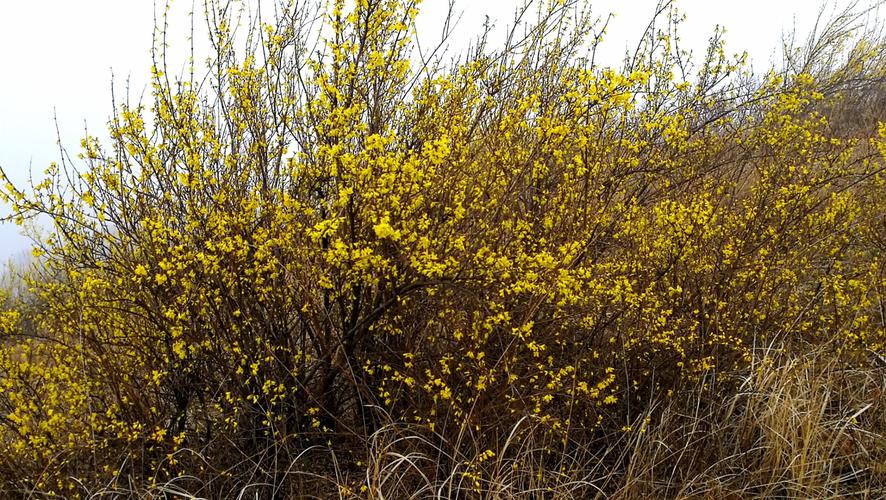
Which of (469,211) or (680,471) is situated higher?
(469,211)

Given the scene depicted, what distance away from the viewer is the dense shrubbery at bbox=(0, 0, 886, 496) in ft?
→ 8.84

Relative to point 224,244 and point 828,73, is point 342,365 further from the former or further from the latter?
point 828,73

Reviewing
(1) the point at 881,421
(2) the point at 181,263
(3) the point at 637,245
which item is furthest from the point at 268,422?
(1) the point at 881,421

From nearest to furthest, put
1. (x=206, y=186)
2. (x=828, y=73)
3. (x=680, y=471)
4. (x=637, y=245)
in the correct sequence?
(x=680, y=471), (x=206, y=186), (x=637, y=245), (x=828, y=73)

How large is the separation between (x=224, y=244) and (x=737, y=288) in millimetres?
2727

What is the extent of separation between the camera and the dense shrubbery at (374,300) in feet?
8.84

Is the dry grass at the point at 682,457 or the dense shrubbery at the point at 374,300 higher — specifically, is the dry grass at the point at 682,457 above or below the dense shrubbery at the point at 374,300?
below

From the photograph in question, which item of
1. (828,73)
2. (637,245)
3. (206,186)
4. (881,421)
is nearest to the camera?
(881,421)

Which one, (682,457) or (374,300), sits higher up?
(374,300)

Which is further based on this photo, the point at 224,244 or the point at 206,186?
the point at 206,186

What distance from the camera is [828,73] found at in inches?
326

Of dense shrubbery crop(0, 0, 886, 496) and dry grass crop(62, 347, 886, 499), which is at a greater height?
dense shrubbery crop(0, 0, 886, 496)

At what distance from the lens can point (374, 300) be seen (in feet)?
9.34

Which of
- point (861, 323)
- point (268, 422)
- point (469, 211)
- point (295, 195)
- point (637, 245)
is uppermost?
point (295, 195)
